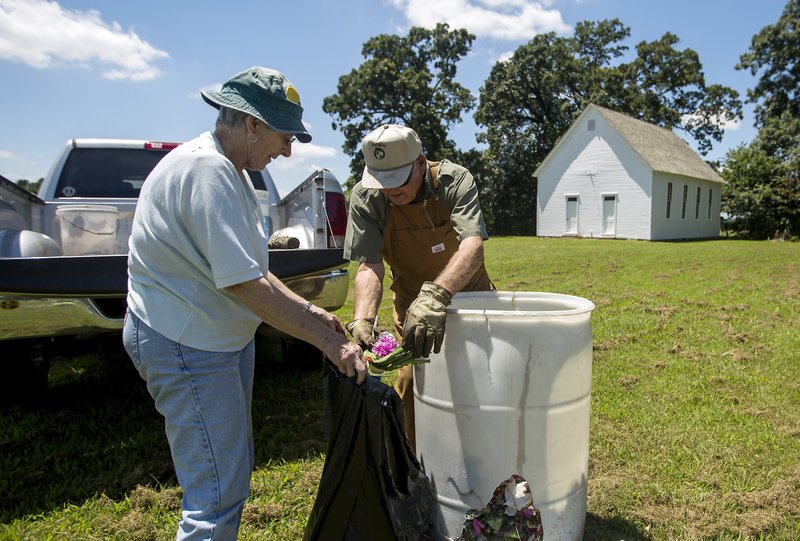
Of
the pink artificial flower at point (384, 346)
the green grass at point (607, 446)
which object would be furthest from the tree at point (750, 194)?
the pink artificial flower at point (384, 346)

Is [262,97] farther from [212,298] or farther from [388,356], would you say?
[388,356]

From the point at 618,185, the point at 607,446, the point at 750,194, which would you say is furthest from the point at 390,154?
the point at 750,194

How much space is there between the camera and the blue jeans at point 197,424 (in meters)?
1.67

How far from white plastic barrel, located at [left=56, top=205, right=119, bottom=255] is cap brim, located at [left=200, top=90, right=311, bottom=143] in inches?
104

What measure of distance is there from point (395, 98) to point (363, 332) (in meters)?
33.4

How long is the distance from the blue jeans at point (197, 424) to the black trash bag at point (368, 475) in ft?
1.04

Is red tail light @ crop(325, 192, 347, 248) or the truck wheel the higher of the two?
red tail light @ crop(325, 192, 347, 248)

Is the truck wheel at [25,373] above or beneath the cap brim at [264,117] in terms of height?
beneath

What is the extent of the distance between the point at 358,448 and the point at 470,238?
105 cm

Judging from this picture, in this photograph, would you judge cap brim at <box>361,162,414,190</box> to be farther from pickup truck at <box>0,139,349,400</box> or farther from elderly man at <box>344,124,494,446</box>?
pickup truck at <box>0,139,349,400</box>

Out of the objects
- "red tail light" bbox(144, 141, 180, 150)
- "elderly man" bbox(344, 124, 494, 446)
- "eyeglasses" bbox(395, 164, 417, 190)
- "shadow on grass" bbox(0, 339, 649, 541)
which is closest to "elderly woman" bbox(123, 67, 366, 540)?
"elderly man" bbox(344, 124, 494, 446)

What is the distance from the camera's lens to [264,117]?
168 cm

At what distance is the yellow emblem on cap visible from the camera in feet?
5.77

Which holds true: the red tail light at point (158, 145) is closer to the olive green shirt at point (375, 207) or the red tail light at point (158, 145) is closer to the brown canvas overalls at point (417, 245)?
the olive green shirt at point (375, 207)
